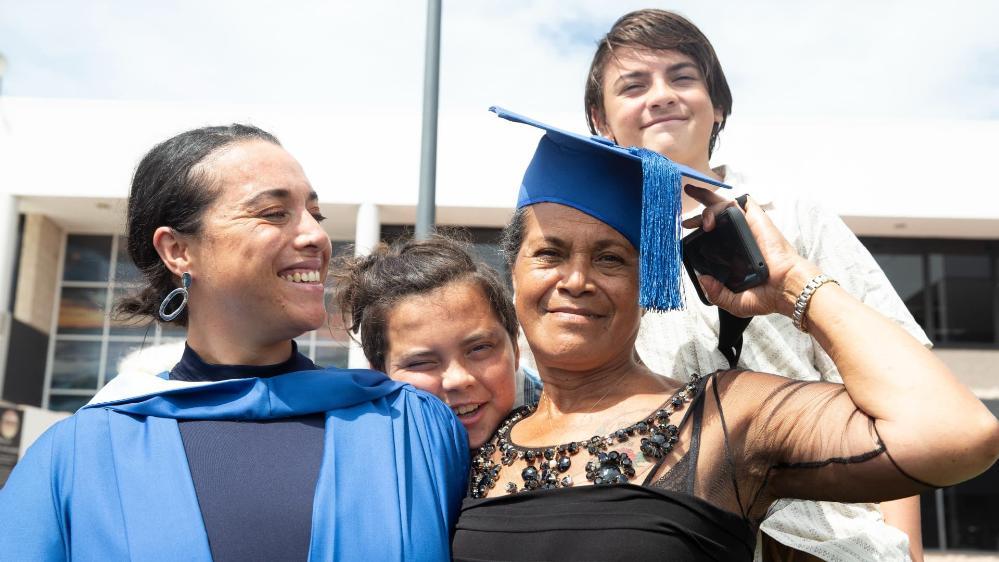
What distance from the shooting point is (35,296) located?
1448cm

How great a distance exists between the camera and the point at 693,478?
73.8 inches

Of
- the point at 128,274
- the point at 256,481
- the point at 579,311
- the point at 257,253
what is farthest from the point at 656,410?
the point at 128,274

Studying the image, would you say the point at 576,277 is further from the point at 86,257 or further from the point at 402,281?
the point at 86,257

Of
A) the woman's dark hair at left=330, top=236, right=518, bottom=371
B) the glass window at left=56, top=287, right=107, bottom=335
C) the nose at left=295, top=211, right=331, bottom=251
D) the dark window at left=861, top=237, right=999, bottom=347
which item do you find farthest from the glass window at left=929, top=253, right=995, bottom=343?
the nose at left=295, top=211, right=331, bottom=251

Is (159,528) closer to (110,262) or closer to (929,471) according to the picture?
(929,471)

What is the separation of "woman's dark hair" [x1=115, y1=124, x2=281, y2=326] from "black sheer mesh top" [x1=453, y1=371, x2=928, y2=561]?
1.02 metres

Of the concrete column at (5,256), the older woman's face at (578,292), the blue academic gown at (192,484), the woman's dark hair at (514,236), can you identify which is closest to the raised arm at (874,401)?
the older woman's face at (578,292)

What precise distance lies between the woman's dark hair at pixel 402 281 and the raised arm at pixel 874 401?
3.14 feet

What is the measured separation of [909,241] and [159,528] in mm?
14728

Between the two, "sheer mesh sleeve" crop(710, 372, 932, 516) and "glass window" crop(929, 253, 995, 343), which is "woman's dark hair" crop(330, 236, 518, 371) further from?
"glass window" crop(929, 253, 995, 343)

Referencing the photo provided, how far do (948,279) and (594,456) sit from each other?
14.5m

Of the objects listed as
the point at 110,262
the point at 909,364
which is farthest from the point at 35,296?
the point at 909,364

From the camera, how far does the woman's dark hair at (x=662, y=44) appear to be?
2.89 meters

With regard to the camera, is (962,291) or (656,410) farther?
(962,291)
